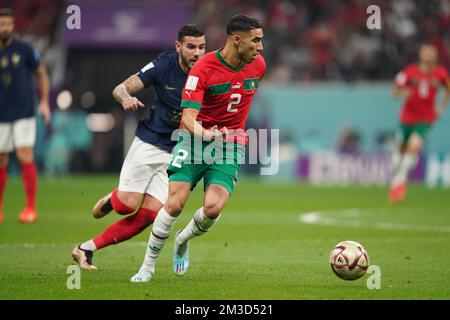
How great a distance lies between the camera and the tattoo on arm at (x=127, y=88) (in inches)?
352

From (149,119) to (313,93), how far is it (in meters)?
18.8

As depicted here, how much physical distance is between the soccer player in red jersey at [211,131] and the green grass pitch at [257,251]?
0.48 metres

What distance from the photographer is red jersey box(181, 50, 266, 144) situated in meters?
8.58

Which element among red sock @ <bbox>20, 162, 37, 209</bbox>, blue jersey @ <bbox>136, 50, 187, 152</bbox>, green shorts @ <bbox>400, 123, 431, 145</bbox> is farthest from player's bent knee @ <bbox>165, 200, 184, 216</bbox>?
green shorts @ <bbox>400, 123, 431, 145</bbox>

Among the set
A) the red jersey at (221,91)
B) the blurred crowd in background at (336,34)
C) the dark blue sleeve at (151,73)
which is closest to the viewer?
the red jersey at (221,91)

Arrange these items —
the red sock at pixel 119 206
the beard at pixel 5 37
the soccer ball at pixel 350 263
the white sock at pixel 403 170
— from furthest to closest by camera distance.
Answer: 1. the white sock at pixel 403 170
2. the beard at pixel 5 37
3. the red sock at pixel 119 206
4. the soccer ball at pixel 350 263

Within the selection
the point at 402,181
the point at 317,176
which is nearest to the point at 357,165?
the point at 317,176

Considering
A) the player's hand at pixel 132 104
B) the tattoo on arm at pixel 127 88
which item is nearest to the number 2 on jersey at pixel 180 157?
the player's hand at pixel 132 104

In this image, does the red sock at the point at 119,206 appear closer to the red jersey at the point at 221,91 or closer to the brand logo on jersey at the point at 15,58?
the red jersey at the point at 221,91

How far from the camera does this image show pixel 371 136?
92.0ft

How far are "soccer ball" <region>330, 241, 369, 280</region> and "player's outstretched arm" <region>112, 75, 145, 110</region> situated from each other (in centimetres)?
224

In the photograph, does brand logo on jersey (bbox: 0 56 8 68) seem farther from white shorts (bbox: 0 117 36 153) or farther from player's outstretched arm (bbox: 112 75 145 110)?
player's outstretched arm (bbox: 112 75 145 110)

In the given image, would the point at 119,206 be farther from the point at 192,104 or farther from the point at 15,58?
the point at 15,58

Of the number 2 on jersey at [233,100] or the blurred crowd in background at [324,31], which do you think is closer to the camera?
the number 2 on jersey at [233,100]
